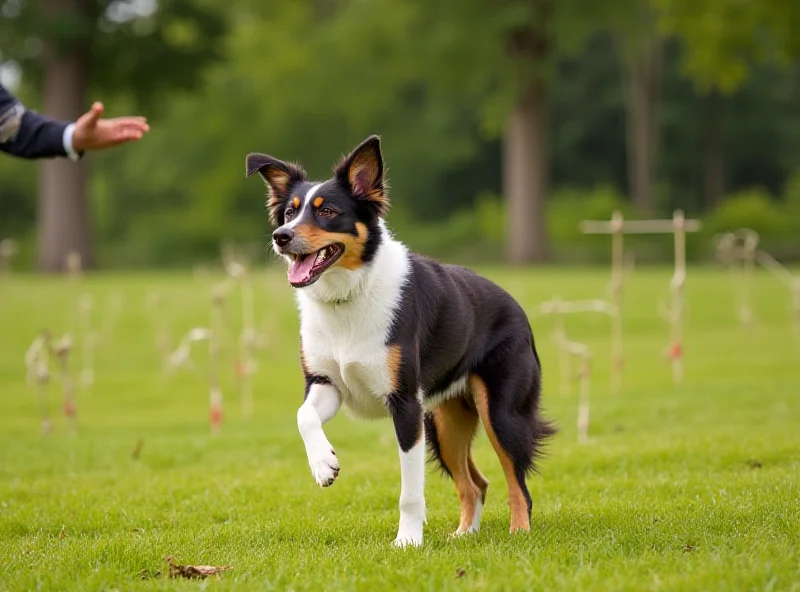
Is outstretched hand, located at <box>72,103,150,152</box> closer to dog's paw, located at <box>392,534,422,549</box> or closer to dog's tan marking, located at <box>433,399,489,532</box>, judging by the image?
dog's tan marking, located at <box>433,399,489,532</box>

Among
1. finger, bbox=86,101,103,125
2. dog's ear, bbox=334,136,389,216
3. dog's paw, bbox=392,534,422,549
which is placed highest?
finger, bbox=86,101,103,125

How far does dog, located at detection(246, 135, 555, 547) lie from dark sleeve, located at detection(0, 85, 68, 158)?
4.36ft

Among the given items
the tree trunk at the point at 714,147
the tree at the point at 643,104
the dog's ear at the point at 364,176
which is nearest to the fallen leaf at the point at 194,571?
the dog's ear at the point at 364,176

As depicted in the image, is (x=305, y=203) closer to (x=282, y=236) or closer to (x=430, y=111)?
(x=282, y=236)

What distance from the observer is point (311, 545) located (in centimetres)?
634

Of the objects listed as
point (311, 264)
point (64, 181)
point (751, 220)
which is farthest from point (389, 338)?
point (751, 220)

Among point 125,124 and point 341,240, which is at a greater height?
point 125,124

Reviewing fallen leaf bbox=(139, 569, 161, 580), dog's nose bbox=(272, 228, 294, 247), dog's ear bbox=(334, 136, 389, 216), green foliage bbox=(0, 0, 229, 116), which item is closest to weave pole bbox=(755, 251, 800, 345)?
dog's ear bbox=(334, 136, 389, 216)

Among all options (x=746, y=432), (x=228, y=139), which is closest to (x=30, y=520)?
(x=746, y=432)

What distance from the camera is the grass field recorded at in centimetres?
542

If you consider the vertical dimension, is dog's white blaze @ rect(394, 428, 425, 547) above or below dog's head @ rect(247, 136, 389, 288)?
below

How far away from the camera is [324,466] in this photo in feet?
19.3

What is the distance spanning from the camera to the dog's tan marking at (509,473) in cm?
657

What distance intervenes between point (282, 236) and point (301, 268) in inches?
9.1
